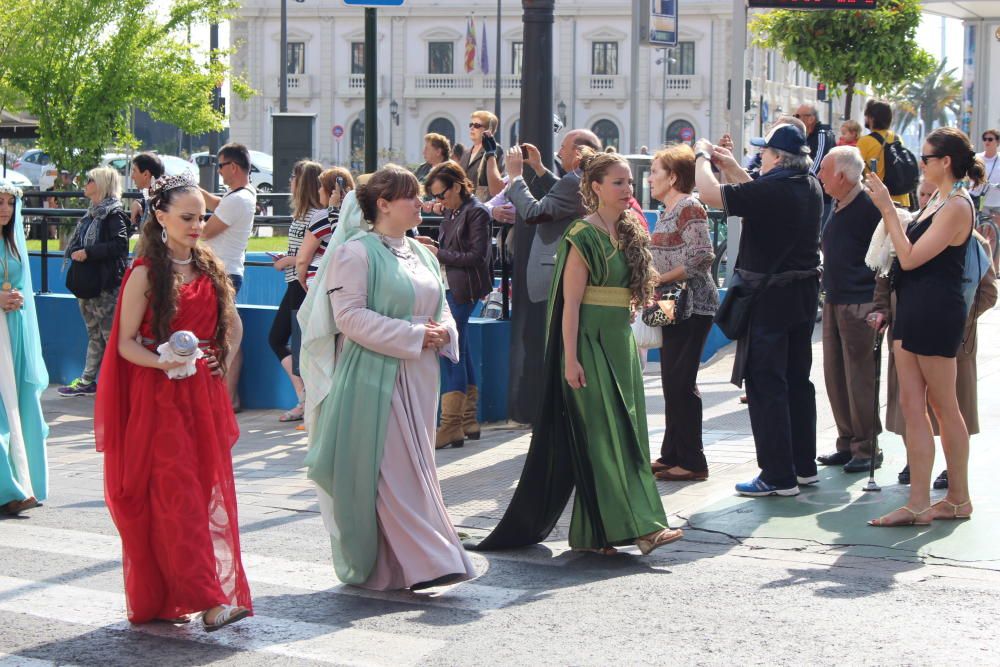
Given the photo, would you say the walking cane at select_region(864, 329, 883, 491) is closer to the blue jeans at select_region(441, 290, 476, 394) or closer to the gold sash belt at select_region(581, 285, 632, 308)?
the gold sash belt at select_region(581, 285, 632, 308)

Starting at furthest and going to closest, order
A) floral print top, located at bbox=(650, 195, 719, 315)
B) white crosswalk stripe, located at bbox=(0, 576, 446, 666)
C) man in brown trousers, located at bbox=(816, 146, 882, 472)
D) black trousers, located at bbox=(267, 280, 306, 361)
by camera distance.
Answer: black trousers, located at bbox=(267, 280, 306, 361) < floral print top, located at bbox=(650, 195, 719, 315) < man in brown trousers, located at bbox=(816, 146, 882, 472) < white crosswalk stripe, located at bbox=(0, 576, 446, 666)

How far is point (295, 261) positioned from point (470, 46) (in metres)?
71.0

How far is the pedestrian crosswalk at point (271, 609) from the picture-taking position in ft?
17.8

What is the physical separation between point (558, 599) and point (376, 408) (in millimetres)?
1081

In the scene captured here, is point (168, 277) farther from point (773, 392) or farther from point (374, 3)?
point (773, 392)

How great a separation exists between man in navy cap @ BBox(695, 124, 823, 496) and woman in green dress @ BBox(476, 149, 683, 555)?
0.98m

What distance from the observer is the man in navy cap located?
7.74 metres

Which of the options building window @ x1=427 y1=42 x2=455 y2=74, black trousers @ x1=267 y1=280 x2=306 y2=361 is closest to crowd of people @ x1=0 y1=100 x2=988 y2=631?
black trousers @ x1=267 y1=280 x2=306 y2=361

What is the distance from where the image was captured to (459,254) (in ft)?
31.5

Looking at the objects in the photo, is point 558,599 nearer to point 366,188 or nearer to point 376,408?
point 376,408

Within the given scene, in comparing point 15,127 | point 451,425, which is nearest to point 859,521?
point 451,425

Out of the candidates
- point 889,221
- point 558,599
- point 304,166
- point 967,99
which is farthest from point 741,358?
point 967,99

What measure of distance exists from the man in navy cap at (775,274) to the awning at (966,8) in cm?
1869

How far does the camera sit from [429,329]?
6242 mm
